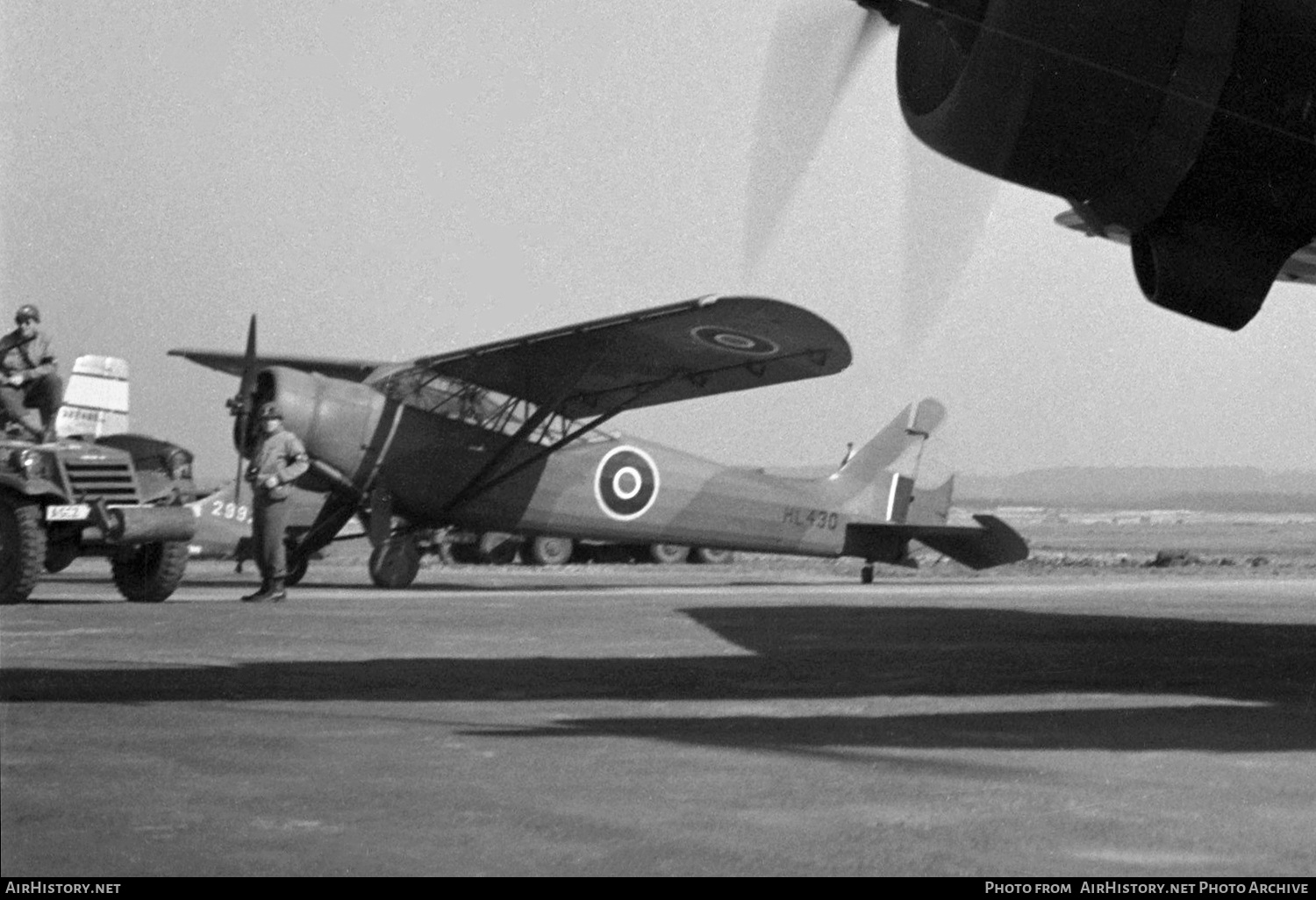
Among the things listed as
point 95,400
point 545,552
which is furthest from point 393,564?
point 545,552

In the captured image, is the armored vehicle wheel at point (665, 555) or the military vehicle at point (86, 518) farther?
the armored vehicle wheel at point (665, 555)

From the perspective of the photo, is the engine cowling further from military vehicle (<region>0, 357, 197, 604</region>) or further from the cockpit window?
military vehicle (<region>0, 357, 197, 604</region>)

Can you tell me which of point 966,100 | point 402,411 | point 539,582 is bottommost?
point 539,582

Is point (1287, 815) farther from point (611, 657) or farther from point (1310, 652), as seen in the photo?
point (1310, 652)

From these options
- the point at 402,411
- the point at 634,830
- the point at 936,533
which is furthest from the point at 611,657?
the point at 936,533

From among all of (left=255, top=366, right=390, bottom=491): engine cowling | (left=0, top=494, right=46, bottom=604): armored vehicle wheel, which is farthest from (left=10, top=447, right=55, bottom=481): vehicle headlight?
(left=255, top=366, right=390, bottom=491): engine cowling

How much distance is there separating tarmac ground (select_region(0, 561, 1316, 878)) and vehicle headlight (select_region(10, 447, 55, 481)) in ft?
7.64

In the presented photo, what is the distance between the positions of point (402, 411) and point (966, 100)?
49.3 feet

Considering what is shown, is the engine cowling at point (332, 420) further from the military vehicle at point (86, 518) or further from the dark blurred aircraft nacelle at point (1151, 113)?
the dark blurred aircraft nacelle at point (1151, 113)

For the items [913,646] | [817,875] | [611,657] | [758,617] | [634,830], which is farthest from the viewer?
[758,617]

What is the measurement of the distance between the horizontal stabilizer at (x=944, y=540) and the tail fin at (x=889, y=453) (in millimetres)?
695

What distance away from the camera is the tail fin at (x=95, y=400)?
17531 millimetres

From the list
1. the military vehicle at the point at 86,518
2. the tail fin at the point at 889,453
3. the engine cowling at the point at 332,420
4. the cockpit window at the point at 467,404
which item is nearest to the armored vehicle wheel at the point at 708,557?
the tail fin at the point at 889,453

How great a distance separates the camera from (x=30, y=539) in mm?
16250
